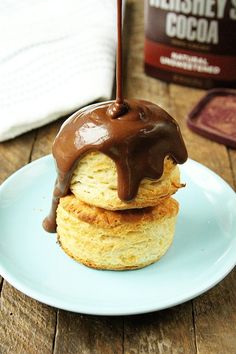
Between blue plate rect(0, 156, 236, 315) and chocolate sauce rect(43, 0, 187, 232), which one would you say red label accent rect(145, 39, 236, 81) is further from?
chocolate sauce rect(43, 0, 187, 232)

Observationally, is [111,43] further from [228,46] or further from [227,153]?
[227,153]

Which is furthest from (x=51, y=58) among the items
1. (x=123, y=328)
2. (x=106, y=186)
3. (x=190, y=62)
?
(x=123, y=328)

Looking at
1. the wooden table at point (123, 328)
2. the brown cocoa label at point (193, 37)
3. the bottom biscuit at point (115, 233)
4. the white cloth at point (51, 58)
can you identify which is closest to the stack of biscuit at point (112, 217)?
the bottom biscuit at point (115, 233)

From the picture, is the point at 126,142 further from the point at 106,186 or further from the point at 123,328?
the point at 123,328

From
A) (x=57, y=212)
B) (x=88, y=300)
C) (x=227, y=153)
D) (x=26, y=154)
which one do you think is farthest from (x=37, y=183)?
(x=227, y=153)

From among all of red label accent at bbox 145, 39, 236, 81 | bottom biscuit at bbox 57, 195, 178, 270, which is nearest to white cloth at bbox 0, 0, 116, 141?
red label accent at bbox 145, 39, 236, 81

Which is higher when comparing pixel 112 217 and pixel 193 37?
pixel 112 217

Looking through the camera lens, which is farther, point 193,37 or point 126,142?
point 193,37
